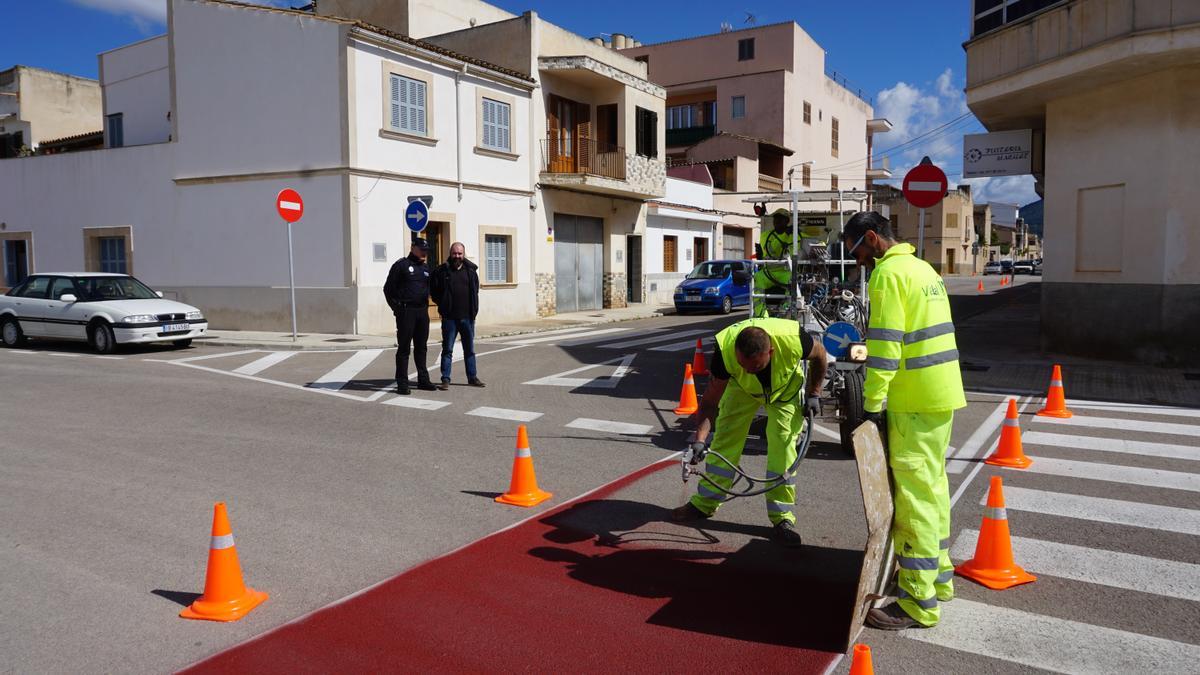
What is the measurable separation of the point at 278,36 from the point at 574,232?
10356 millimetres

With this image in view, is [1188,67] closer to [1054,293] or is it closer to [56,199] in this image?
[1054,293]

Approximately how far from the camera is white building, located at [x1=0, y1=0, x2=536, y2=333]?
1900 cm

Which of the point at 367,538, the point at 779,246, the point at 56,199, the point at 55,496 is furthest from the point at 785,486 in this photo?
the point at 56,199

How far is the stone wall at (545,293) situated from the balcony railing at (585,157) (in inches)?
126

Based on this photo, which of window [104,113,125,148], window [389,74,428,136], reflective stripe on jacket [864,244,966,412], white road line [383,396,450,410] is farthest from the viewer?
window [104,113,125,148]

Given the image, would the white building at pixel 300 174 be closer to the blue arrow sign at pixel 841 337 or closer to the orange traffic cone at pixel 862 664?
the blue arrow sign at pixel 841 337

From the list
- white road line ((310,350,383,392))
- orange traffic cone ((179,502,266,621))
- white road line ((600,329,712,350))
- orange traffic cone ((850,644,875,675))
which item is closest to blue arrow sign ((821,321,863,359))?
orange traffic cone ((850,644,875,675))

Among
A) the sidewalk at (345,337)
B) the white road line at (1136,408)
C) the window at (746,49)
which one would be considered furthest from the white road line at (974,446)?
the window at (746,49)

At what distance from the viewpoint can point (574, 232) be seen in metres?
26.6

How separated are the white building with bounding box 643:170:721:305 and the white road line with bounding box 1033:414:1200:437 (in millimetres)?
21470

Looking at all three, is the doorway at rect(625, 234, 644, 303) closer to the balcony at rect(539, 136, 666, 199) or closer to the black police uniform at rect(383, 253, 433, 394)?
the balcony at rect(539, 136, 666, 199)

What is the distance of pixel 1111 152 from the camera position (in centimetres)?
1299

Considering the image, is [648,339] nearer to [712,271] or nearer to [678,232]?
[712,271]

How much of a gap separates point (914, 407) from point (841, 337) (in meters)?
3.80
